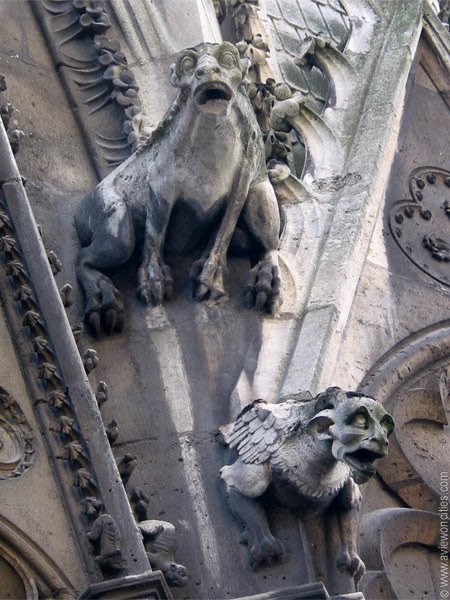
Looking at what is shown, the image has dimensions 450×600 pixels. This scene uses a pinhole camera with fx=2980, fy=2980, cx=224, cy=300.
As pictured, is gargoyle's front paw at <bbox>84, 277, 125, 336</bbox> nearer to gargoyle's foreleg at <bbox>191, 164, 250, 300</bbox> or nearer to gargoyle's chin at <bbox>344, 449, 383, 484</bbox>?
gargoyle's foreleg at <bbox>191, 164, 250, 300</bbox>

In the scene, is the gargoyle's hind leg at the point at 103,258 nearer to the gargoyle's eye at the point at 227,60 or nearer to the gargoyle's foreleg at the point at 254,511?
the gargoyle's eye at the point at 227,60

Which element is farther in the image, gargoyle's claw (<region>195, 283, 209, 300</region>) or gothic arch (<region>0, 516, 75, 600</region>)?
gargoyle's claw (<region>195, 283, 209, 300</region>)

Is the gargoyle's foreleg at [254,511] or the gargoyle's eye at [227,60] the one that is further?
the gargoyle's eye at [227,60]

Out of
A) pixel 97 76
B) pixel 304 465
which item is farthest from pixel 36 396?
pixel 97 76

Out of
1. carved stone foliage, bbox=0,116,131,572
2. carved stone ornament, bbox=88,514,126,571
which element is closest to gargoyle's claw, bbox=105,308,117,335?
carved stone foliage, bbox=0,116,131,572

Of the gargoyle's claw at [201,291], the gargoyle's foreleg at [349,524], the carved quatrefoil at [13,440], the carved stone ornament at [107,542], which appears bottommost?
the gargoyle's foreleg at [349,524]

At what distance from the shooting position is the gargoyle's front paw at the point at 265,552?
1139 centimetres

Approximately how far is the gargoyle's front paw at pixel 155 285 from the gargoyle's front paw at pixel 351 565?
5.32 feet

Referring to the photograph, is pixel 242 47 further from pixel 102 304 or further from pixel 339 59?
pixel 102 304

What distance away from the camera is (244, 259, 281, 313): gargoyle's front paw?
12570mm

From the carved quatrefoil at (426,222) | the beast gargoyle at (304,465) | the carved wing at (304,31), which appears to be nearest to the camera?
the beast gargoyle at (304,465)

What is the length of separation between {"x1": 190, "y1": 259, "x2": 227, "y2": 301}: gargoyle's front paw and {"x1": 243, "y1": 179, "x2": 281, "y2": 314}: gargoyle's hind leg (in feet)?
0.37

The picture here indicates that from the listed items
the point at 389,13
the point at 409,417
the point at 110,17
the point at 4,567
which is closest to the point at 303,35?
the point at 389,13

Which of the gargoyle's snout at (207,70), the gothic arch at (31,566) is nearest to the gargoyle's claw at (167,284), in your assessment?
the gargoyle's snout at (207,70)
